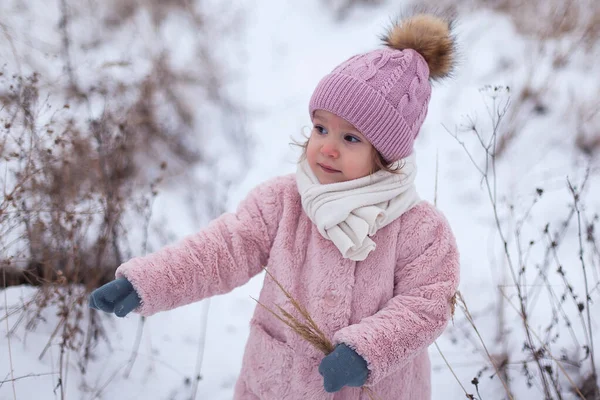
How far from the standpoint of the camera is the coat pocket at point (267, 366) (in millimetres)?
1396

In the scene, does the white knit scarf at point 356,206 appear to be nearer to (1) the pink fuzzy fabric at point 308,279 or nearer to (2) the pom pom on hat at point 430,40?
(1) the pink fuzzy fabric at point 308,279

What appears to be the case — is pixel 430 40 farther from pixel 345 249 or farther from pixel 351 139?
pixel 345 249

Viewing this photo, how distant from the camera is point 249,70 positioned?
4734 mm

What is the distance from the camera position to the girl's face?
1.36 metres

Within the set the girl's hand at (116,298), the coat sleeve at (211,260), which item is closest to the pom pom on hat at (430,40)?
the coat sleeve at (211,260)

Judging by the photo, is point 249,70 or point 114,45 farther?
point 249,70

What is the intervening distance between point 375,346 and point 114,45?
162 inches

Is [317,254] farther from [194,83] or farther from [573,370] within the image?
[194,83]

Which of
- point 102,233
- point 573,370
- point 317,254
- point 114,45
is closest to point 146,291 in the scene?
point 317,254

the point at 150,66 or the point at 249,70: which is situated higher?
the point at 249,70

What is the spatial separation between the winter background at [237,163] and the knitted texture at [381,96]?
31 centimetres

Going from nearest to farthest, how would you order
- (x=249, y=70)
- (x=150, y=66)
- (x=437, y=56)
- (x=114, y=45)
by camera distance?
1. (x=437, y=56)
2. (x=150, y=66)
3. (x=114, y=45)
4. (x=249, y=70)

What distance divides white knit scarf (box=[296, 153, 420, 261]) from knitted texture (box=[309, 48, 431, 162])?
94mm

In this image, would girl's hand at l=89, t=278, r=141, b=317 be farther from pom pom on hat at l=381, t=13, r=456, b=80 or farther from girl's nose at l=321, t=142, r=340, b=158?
pom pom on hat at l=381, t=13, r=456, b=80
